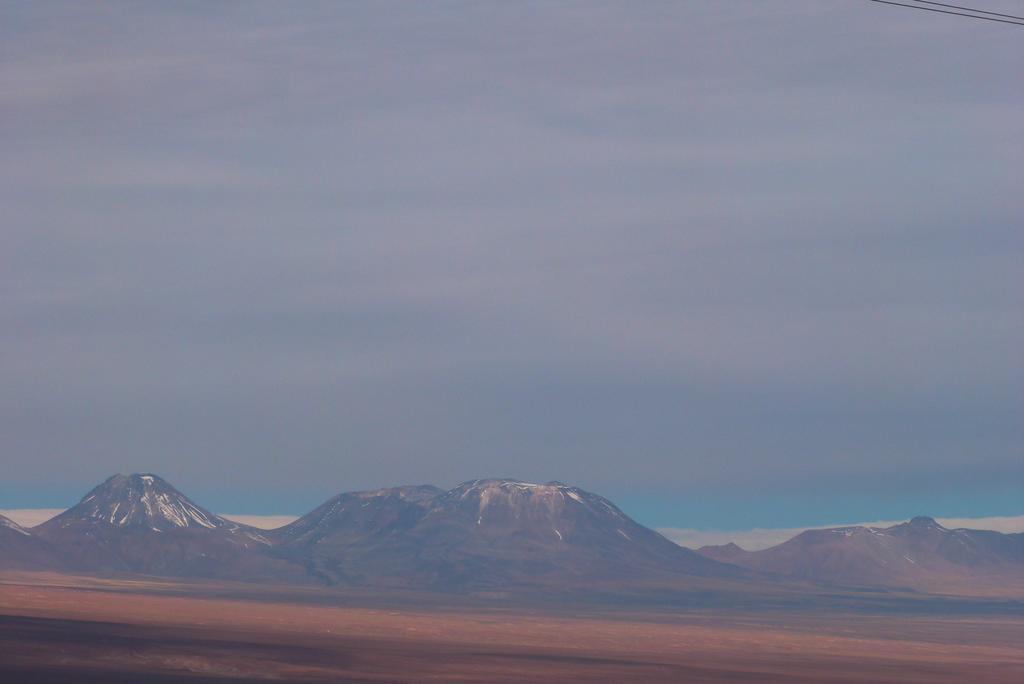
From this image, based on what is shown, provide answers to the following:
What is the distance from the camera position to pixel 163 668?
98.1 m

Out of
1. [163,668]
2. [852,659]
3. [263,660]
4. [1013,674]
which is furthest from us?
[852,659]

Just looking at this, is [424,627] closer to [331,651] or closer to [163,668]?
[331,651]

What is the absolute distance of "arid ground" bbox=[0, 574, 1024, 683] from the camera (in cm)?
10000

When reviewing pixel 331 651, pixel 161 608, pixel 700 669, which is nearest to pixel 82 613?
pixel 161 608

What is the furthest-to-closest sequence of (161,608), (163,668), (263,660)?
(161,608) → (263,660) → (163,668)

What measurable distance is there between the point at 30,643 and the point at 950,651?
107 meters

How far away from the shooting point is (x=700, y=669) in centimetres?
12275

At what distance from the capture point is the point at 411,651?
426ft

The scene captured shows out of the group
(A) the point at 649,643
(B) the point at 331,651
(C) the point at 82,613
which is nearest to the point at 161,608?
(C) the point at 82,613

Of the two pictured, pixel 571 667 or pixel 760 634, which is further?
pixel 760 634

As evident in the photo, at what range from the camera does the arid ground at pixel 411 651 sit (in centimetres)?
10000

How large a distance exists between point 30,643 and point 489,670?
31899mm

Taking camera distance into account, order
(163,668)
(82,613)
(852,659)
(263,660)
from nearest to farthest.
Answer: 1. (163,668)
2. (263,660)
3. (852,659)
4. (82,613)

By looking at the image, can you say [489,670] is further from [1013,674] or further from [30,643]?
[1013,674]
